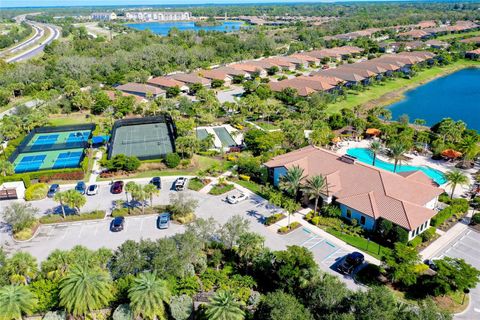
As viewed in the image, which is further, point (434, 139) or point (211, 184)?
point (434, 139)

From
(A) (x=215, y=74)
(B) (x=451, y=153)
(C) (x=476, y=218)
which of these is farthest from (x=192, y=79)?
(C) (x=476, y=218)

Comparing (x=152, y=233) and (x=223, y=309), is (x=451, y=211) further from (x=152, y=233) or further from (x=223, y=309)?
(x=152, y=233)

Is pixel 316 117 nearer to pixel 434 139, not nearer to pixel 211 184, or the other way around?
pixel 434 139

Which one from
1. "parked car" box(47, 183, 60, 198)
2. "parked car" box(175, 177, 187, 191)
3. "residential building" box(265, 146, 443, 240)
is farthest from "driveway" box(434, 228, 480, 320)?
"parked car" box(47, 183, 60, 198)

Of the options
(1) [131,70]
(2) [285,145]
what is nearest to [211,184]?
(2) [285,145]

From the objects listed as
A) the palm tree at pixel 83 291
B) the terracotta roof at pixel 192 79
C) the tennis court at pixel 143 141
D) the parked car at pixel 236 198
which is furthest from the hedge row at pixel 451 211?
the terracotta roof at pixel 192 79

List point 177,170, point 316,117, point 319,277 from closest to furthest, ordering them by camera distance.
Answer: point 319,277 → point 177,170 → point 316,117

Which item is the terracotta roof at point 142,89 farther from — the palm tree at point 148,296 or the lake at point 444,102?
the palm tree at point 148,296

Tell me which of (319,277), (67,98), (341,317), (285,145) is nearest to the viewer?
(341,317)
